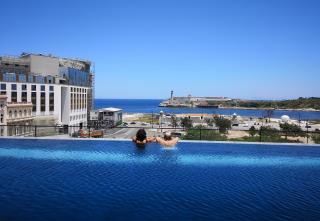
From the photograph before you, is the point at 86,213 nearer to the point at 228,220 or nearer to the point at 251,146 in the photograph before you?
the point at 228,220

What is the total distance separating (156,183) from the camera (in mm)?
11195

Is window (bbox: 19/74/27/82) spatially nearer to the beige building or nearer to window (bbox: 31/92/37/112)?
window (bbox: 31/92/37/112)

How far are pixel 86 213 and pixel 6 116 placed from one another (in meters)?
41.8

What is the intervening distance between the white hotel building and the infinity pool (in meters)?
39.4

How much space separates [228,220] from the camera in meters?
8.11

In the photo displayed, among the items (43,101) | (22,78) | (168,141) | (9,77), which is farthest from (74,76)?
(168,141)

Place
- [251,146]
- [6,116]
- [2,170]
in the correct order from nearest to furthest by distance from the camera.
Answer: [2,170]
[251,146]
[6,116]

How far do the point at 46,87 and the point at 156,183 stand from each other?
52209mm

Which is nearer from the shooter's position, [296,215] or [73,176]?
[296,215]

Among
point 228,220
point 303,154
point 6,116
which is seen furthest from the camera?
point 6,116

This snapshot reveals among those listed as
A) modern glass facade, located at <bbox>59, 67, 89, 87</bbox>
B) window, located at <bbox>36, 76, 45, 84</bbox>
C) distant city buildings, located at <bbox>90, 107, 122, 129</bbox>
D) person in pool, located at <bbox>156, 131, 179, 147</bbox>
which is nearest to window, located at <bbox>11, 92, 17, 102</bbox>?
window, located at <bbox>36, 76, 45, 84</bbox>

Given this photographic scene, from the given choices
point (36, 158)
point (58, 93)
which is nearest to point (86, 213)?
point (36, 158)

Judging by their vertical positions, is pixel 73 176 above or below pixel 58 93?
below

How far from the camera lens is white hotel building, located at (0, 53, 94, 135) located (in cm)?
5547
